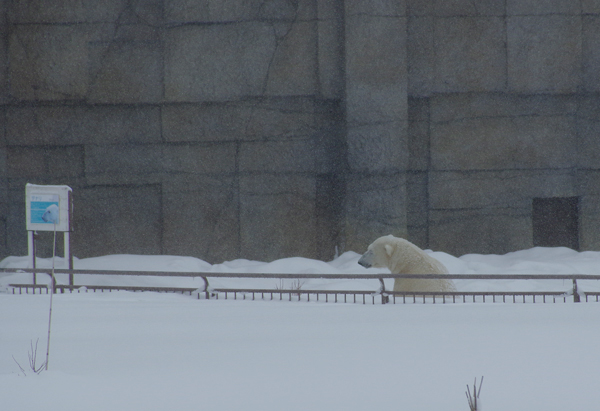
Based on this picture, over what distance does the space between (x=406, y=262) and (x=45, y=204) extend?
3440 millimetres

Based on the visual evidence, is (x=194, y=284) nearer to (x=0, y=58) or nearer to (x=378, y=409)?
(x=0, y=58)

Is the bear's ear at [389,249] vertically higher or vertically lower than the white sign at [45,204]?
lower

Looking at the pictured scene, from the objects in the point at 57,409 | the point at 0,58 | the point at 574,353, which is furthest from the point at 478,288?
the point at 0,58

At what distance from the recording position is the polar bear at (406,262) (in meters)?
5.58

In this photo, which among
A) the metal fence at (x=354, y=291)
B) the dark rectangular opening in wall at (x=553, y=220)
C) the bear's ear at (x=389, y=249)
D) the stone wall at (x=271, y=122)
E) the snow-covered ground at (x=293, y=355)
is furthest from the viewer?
the dark rectangular opening in wall at (x=553, y=220)

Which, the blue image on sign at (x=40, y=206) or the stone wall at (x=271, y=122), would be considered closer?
the blue image on sign at (x=40, y=206)

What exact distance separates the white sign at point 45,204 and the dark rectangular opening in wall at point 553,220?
648cm

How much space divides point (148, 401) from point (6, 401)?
0.52 metres

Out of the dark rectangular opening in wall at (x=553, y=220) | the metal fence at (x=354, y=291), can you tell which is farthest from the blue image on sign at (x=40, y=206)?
the dark rectangular opening in wall at (x=553, y=220)

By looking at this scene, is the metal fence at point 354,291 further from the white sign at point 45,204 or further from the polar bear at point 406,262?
the white sign at point 45,204

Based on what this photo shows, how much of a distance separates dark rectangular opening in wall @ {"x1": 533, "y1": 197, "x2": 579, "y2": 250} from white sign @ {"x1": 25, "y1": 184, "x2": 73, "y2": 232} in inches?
255

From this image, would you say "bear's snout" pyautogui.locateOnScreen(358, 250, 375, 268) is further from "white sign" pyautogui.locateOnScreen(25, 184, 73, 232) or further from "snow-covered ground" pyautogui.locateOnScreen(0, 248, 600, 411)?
"white sign" pyautogui.locateOnScreen(25, 184, 73, 232)

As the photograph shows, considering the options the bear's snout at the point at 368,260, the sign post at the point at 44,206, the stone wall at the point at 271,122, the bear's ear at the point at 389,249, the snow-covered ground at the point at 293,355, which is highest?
the stone wall at the point at 271,122

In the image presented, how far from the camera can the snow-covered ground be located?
2.42m
